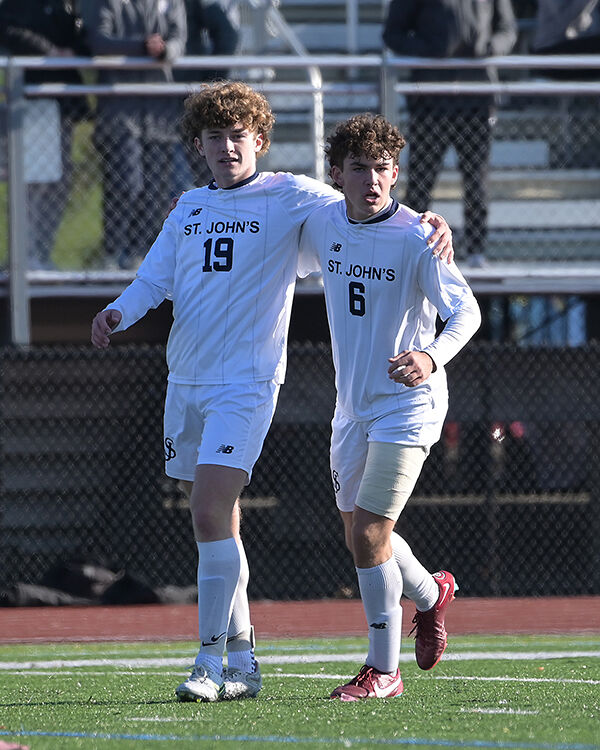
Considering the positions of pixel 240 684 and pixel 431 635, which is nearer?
pixel 240 684

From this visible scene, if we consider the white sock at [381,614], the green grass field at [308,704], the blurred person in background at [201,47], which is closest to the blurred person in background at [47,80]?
the blurred person in background at [201,47]

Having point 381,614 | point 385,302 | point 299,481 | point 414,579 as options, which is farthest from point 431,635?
point 299,481

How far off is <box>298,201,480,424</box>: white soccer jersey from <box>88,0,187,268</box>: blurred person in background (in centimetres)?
478

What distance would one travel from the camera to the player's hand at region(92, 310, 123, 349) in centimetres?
508

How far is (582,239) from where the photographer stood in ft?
35.7

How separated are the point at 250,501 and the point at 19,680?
405cm

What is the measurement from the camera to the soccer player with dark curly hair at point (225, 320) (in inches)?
Answer: 200

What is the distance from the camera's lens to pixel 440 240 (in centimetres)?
514

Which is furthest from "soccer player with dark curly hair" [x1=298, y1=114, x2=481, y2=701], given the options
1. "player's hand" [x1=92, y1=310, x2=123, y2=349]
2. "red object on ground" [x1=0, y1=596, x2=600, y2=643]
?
"red object on ground" [x1=0, y1=596, x2=600, y2=643]

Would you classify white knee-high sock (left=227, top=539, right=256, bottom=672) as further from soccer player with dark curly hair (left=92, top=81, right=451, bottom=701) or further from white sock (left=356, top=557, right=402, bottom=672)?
white sock (left=356, top=557, right=402, bottom=672)

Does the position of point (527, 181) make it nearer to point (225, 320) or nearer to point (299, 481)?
point (299, 481)

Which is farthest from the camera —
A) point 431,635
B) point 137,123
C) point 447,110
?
point 447,110

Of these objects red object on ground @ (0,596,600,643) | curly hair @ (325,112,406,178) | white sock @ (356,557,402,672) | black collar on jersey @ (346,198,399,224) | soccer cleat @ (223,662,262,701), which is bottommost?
red object on ground @ (0,596,600,643)

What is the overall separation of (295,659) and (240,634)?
77.9 inches
